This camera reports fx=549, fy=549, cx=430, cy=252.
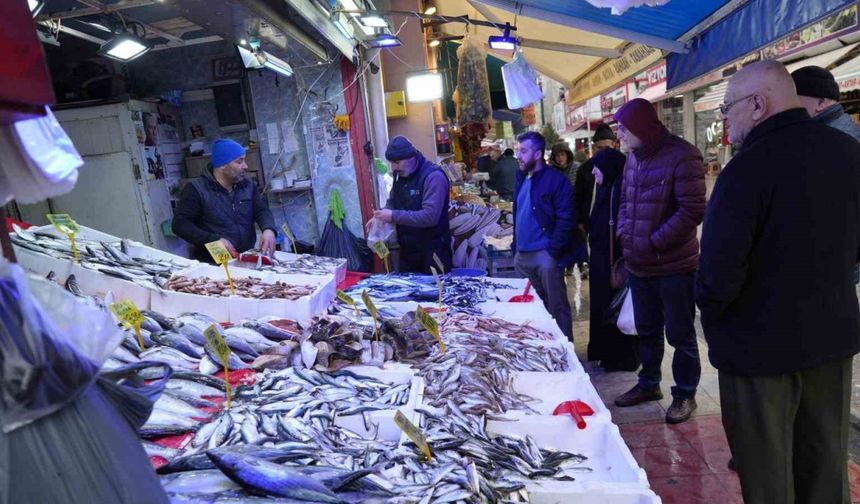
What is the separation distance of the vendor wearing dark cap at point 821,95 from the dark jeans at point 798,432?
5.05 ft

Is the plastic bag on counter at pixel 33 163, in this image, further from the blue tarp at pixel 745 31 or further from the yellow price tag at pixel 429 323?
the blue tarp at pixel 745 31

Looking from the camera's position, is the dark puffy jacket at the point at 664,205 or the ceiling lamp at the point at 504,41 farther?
the ceiling lamp at the point at 504,41

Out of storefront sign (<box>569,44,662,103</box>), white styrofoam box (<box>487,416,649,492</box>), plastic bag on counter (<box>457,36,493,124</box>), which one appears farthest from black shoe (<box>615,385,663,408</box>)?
plastic bag on counter (<box>457,36,493,124</box>)

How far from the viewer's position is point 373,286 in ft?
15.5

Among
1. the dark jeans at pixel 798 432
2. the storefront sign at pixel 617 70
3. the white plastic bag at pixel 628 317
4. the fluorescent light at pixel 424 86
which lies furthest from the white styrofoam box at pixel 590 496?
the fluorescent light at pixel 424 86

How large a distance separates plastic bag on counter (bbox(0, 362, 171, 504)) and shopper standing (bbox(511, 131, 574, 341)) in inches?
169

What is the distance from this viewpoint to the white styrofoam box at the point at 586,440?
7.16ft

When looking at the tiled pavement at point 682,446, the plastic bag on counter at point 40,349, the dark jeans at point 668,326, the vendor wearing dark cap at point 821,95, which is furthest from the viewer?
the dark jeans at point 668,326

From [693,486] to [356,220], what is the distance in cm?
549

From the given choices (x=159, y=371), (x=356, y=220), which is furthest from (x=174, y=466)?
(x=356, y=220)

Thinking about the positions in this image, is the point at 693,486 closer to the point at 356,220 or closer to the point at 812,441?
the point at 812,441

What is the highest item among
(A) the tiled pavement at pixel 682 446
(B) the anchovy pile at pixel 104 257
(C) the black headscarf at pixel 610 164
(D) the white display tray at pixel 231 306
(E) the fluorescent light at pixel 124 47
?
(E) the fluorescent light at pixel 124 47

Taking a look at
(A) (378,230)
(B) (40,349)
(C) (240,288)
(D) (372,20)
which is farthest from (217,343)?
(D) (372,20)

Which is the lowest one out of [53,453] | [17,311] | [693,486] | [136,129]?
[693,486]
